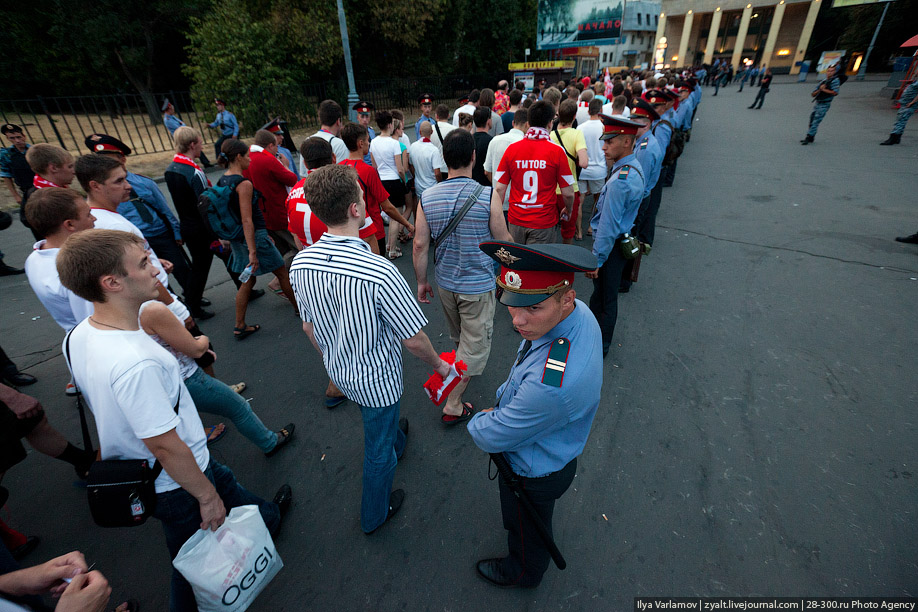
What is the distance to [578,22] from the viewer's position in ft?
117

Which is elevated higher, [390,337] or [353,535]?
[390,337]

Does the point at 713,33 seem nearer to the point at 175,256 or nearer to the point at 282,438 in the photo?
the point at 175,256

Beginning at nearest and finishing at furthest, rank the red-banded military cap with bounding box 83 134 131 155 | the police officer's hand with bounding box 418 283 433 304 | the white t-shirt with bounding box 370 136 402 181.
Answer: the police officer's hand with bounding box 418 283 433 304 < the red-banded military cap with bounding box 83 134 131 155 < the white t-shirt with bounding box 370 136 402 181

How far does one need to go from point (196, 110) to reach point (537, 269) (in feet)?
63.8

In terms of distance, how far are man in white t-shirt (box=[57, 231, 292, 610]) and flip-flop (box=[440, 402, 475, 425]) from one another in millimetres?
1852

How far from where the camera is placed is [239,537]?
1.85 meters

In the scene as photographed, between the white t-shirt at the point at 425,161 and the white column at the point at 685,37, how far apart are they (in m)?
63.8

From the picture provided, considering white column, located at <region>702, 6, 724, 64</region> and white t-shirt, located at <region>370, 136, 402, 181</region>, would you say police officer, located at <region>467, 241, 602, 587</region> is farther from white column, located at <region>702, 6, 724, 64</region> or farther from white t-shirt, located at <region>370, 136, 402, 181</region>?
white column, located at <region>702, 6, 724, 64</region>

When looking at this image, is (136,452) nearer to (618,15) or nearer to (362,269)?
(362,269)

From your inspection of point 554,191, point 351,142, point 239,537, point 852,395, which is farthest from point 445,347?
point 852,395

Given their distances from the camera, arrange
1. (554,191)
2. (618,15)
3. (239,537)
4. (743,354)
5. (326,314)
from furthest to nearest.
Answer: (618,15)
(554,191)
(743,354)
(326,314)
(239,537)

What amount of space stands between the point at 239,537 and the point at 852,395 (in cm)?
468

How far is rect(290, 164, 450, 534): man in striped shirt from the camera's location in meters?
1.96

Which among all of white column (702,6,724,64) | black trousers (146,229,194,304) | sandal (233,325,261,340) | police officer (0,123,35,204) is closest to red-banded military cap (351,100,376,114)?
black trousers (146,229,194,304)
